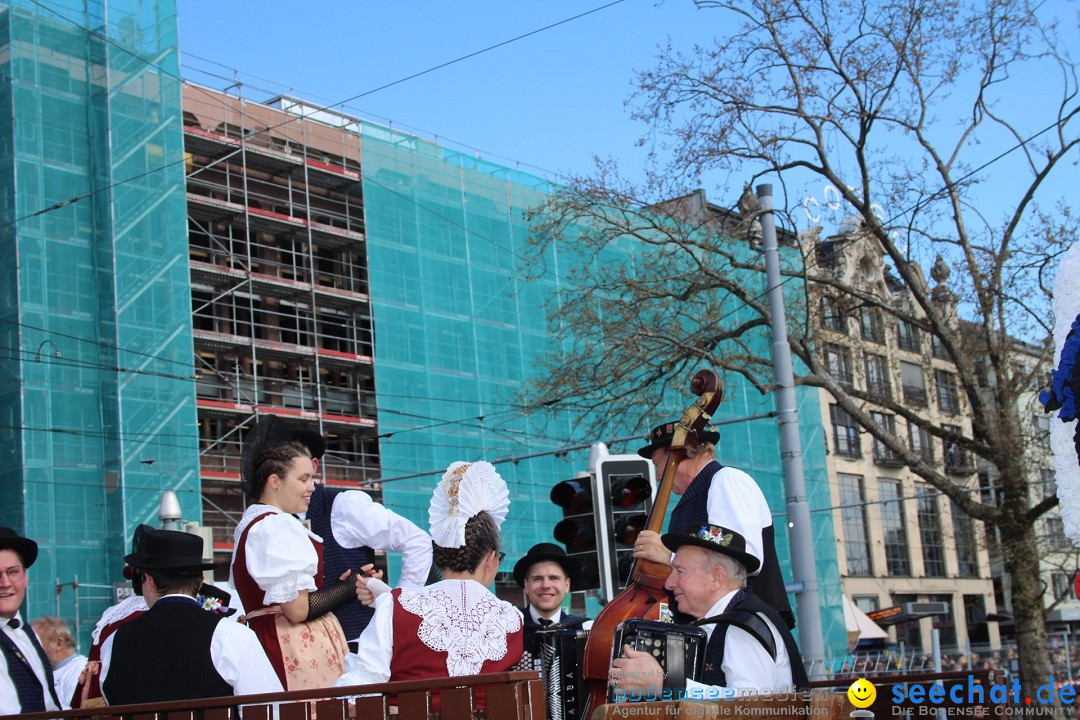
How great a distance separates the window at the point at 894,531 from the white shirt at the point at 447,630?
46795 mm

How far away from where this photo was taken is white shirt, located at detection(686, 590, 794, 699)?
3996 millimetres

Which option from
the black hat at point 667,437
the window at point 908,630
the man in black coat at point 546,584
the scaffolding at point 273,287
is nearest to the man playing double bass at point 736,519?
→ the black hat at point 667,437

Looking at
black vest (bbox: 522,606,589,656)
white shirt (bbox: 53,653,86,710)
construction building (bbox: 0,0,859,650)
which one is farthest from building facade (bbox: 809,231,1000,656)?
white shirt (bbox: 53,653,86,710)

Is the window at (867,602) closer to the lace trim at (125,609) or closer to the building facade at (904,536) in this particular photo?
the building facade at (904,536)

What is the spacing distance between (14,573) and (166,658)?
1071 mm

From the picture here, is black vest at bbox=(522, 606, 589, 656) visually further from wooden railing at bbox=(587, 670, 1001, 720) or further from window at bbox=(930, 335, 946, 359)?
window at bbox=(930, 335, 946, 359)

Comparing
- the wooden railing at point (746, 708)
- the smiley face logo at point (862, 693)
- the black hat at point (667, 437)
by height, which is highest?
the black hat at point (667, 437)

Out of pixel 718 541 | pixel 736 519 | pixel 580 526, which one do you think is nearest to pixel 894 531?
pixel 580 526

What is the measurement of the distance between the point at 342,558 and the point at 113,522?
2054cm

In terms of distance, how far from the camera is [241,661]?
471cm

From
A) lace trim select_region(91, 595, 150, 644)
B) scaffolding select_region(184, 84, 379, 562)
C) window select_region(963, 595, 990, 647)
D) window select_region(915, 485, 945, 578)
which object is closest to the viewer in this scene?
lace trim select_region(91, 595, 150, 644)

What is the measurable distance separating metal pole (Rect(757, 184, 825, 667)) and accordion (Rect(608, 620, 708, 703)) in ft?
35.8

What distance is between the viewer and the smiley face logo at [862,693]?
4.90m

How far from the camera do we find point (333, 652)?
5.27 m
